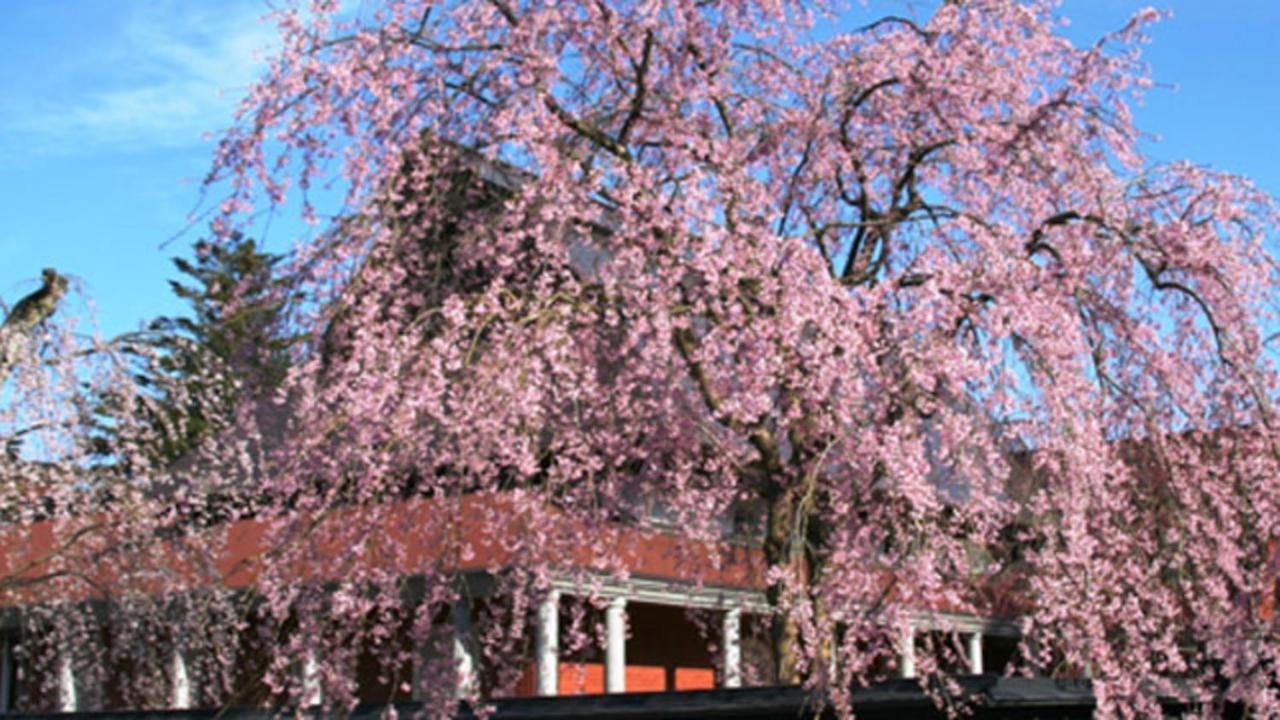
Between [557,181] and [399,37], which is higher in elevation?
[399,37]

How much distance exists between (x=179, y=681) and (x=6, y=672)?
238 inches

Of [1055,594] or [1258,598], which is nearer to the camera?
[1055,594]

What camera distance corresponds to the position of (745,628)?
2234 centimetres

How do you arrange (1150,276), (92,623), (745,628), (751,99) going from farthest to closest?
(745,628) < (92,623) < (751,99) < (1150,276)

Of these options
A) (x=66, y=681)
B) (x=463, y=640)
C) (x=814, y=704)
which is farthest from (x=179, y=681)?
(x=814, y=704)

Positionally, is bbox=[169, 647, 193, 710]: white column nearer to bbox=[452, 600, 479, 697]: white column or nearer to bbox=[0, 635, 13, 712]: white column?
bbox=[452, 600, 479, 697]: white column

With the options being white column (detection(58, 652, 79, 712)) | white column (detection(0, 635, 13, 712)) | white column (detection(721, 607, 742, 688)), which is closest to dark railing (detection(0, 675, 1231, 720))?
white column (detection(721, 607, 742, 688))

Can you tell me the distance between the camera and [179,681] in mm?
18734

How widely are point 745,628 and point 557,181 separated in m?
14.0

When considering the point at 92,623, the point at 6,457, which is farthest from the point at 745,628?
the point at 6,457

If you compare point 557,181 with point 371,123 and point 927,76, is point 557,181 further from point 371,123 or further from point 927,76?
point 927,76

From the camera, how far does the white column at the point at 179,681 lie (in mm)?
18766

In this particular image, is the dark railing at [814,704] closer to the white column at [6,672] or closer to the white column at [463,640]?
the white column at [463,640]

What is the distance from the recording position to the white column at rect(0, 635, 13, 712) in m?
22.8
